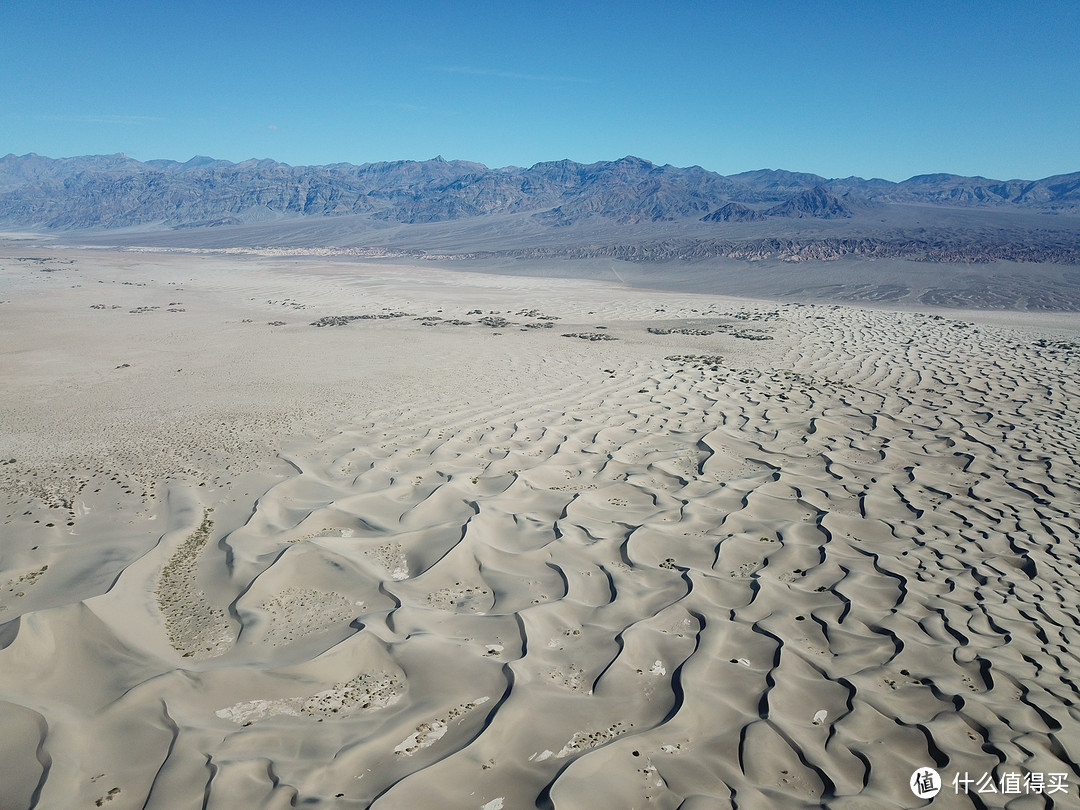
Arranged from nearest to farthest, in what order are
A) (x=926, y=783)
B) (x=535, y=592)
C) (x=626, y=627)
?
(x=926, y=783)
(x=626, y=627)
(x=535, y=592)

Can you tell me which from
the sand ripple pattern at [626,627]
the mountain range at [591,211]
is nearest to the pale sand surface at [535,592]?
the sand ripple pattern at [626,627]

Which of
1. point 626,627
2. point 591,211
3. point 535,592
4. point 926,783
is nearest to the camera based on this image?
point 926,783

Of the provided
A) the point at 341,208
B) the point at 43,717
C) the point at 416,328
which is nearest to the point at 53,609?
the point at 43,717

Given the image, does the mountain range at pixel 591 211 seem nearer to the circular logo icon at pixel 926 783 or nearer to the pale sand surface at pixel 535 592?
the pale sand surface at pixel 535 592

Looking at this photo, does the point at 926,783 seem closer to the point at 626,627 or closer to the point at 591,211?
the point at 626,627

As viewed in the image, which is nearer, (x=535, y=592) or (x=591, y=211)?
(x=535, y=592)

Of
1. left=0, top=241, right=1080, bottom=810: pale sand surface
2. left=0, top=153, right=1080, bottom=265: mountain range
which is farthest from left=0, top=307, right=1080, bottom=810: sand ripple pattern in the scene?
left=0, top=153, right=1080, bottom=265: mountain range

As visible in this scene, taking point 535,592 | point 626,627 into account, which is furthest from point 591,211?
point 626,627
